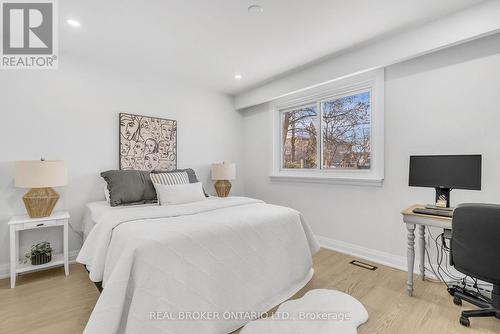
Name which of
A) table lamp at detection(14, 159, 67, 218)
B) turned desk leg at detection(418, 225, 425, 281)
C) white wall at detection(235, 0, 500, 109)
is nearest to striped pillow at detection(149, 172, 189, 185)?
table lamp at detection(14, 159, 67, 218)

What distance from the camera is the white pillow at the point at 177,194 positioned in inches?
106

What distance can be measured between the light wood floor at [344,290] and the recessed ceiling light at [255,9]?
246cm

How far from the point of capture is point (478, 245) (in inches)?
61.7

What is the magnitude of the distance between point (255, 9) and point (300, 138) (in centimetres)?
219

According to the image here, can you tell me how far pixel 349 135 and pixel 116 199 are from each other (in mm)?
2978

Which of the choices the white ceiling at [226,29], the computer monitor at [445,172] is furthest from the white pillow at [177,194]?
the computer monitor at [445,172]

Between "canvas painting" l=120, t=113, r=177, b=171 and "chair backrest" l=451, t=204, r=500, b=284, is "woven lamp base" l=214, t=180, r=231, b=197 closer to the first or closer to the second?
"canvas painting" l=120, t=113, r=177, b=171

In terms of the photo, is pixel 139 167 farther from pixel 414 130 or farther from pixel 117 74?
pixel 414 130

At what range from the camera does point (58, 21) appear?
87.6 inches

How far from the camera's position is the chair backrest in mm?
1499

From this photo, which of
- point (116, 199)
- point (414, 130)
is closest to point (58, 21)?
point (116, 199)

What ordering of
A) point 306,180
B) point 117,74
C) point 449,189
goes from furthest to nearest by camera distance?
point 306,180, point 117,74, point 449,189

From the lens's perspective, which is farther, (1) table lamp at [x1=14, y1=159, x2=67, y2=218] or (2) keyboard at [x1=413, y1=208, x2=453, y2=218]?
(1) table lamp at [x1=14, y1=159, x2=67, y2=218]

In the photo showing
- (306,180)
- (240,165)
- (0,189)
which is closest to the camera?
(0,189)
